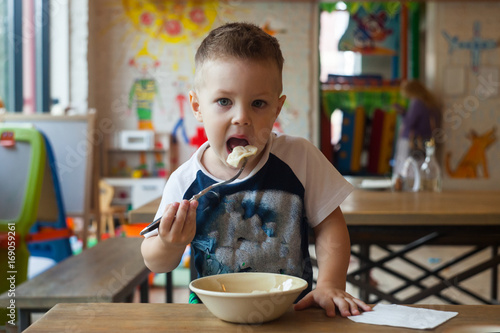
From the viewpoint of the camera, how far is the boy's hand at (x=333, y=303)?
0.75m

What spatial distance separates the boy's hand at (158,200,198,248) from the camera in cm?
79

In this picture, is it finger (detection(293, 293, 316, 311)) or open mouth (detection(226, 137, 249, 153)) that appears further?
open mouth (detection(226, 137, 249, 153))

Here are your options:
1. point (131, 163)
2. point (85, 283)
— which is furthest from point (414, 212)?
point (131, 163)

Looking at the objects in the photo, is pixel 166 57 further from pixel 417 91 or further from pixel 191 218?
pixel 191 218

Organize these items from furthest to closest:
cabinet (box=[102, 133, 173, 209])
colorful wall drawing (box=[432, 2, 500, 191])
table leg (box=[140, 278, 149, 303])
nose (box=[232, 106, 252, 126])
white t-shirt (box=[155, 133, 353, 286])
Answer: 1. colorful wall drawing (box=[432, 2, 500, 191])
2. cabinet (box=[102, 133, 173, 209])
3. table leg (box=[140, 278, 149, 303])
4. white t-shirt (box=[155, 133, 353, 286])
5. nose (box=[232, 106, 252, 126])

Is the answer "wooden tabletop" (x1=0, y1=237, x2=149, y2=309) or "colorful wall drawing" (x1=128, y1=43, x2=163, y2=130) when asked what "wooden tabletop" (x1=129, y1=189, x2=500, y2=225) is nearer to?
"wooden tabletop" (x1=0, y1=237, x2=149, y2=309)

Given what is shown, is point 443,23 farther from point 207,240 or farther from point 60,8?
point 207,240

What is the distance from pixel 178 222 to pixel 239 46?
36cm

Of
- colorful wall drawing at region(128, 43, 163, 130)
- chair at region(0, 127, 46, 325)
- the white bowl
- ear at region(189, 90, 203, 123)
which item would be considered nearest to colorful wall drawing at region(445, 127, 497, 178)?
colorful wall drawing at region(128, 43, 163, 130)

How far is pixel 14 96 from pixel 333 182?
4.36 meters

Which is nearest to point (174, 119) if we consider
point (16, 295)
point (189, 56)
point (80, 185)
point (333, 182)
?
point (189, 56)

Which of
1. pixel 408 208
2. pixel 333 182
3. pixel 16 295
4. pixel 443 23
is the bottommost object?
pixel 16 295

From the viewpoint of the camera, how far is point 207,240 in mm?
1063

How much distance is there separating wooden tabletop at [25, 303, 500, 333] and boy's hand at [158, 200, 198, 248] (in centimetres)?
10
